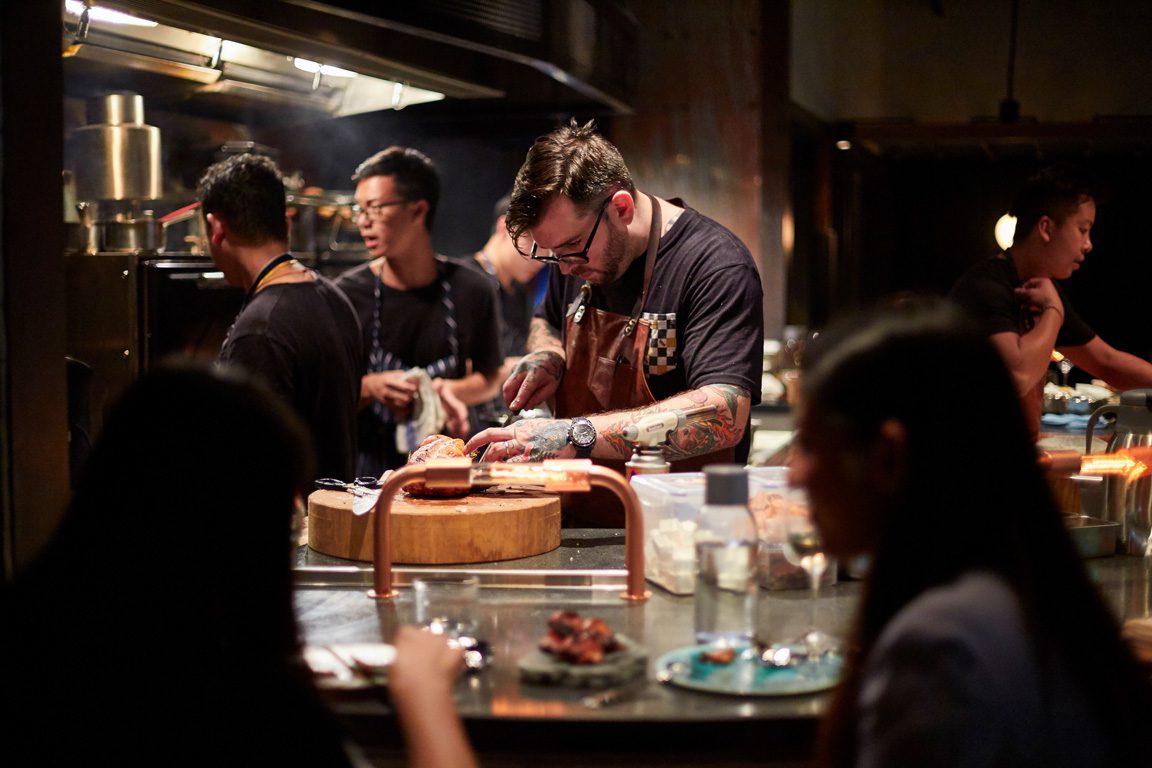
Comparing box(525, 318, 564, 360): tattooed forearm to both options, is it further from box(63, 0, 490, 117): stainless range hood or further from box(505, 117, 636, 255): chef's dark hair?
box(63, 0, 490, 117): stainless range hood

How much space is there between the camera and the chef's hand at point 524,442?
2.57 meters

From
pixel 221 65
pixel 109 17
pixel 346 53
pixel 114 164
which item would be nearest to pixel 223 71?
pixel 221 65

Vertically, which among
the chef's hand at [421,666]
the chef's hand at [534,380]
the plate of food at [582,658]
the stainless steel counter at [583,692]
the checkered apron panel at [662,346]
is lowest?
the stainless steel counter at [583,692]

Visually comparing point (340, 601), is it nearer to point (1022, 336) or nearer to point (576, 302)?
point (576, 302)

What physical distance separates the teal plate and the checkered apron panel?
123 centimetres

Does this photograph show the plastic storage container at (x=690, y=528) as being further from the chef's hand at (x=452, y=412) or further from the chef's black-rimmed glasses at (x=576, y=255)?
the chef's hand at (x=452, y=412)

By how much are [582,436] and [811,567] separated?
81cm

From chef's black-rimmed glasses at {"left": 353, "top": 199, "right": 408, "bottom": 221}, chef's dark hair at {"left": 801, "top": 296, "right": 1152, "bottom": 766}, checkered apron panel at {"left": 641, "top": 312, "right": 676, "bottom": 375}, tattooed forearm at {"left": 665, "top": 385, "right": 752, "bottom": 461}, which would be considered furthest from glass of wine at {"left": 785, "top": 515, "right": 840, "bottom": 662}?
chef's black-rimmed glasses at {"left": 353, "top": 199, "right": 408, "bottom": 221}

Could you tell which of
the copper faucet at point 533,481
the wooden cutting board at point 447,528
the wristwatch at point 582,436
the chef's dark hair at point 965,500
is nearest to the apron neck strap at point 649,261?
the wristwatch at point 582,436

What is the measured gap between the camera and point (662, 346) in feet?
9.52

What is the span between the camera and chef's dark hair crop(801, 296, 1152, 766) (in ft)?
3.78

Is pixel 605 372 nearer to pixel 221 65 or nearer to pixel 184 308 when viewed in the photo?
pixel 184 308

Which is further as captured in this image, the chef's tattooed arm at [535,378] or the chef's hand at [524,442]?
the chef's tattooed arm at [535,378]

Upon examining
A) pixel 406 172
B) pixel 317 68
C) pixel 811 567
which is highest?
pixel 317 68
